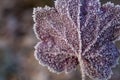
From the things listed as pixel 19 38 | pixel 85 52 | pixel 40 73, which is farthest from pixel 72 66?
pixel 19 38

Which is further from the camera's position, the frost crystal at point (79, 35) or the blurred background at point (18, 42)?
the blurred background at point (18, 42)

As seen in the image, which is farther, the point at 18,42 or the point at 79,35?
the point at 18,42

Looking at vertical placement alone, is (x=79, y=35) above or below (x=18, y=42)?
below

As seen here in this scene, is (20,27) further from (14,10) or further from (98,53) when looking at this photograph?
(98,53)

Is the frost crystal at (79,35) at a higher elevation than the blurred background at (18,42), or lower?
lower
